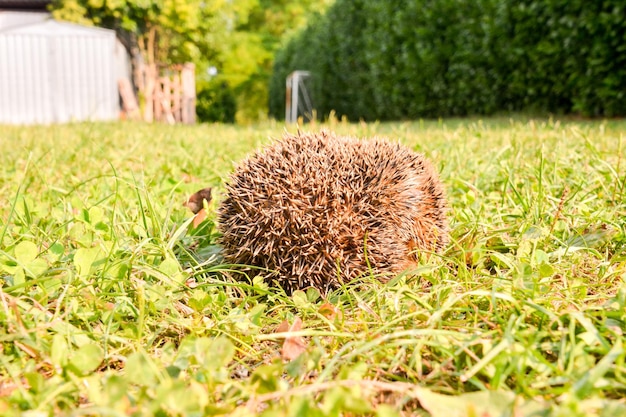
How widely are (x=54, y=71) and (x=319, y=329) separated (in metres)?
16.3

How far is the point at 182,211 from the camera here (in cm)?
318

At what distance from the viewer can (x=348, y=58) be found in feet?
54.2

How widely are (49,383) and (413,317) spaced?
1129 millimetres

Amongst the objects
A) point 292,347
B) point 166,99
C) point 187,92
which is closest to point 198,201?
point 292,347

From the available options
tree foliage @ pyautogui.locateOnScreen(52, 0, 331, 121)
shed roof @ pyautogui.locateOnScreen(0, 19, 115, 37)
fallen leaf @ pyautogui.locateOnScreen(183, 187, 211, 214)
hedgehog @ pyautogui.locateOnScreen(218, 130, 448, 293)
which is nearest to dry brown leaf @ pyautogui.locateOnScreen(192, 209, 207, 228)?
fallen leaf @ pyautogui.locateOnScreen(183, 187, 211, 214)

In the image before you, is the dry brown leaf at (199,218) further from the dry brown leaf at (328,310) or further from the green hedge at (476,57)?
the green hedge at (476,57)

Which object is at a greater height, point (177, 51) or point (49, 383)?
point (177, 51)

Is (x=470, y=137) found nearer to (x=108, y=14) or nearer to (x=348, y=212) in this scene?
(x=348, y=212)

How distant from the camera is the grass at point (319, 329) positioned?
56.1 inches

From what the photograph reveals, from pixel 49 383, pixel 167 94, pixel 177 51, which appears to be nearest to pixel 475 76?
pixel 49 383

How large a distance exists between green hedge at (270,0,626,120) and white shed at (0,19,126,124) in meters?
7.13


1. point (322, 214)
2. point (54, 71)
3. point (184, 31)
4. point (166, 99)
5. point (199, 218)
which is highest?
point (184, 31)

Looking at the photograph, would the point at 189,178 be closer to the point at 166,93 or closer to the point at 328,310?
the point at 328,310

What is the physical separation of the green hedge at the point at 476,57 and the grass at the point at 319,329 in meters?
6.18
